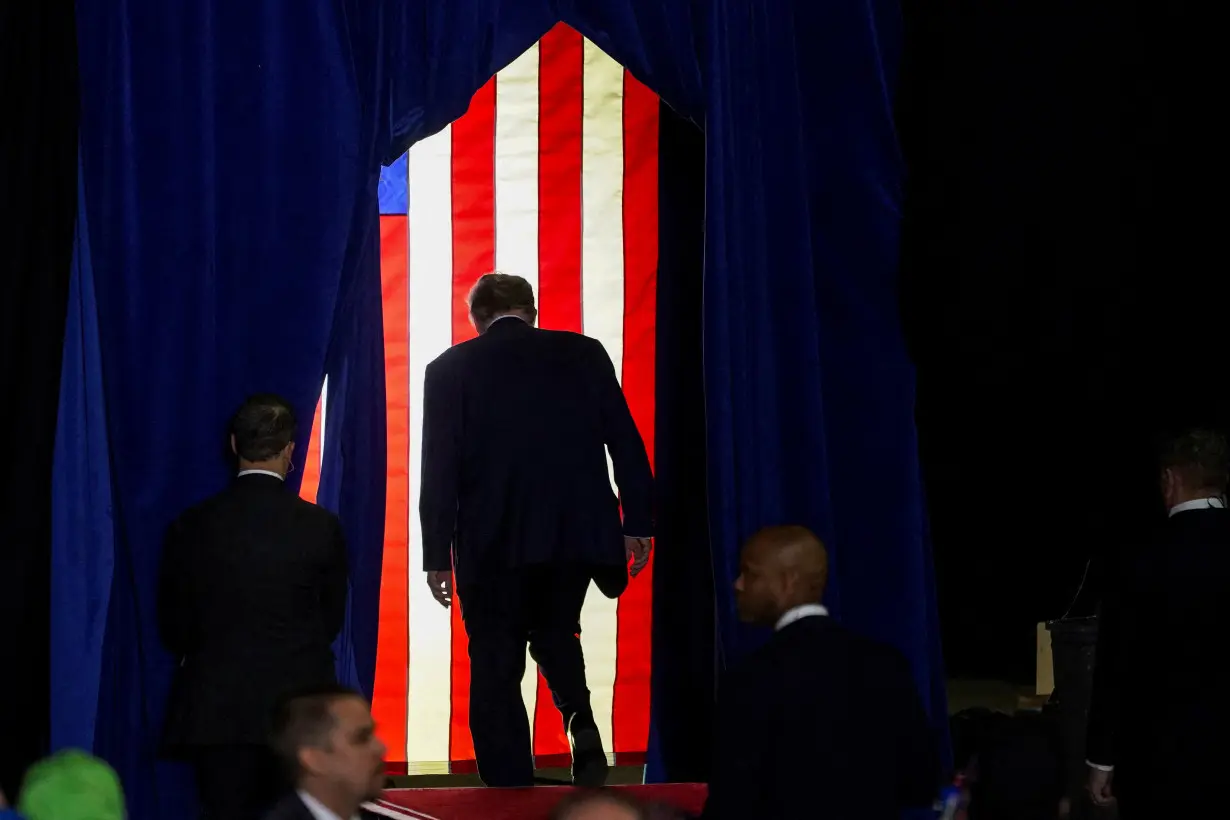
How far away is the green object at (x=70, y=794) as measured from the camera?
5.97 feet

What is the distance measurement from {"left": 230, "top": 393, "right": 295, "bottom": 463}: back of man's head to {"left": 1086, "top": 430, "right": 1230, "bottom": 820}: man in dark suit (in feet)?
5.66

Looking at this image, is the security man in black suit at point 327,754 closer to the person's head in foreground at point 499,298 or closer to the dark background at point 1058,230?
the person's head in foreground at point 499,298

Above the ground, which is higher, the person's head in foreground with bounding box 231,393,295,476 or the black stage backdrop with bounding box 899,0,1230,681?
the black stage backdrop with bounding box 899,0,1230,681

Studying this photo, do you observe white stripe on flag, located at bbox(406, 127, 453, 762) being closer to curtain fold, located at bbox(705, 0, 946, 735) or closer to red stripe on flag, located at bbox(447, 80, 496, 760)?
red stripe on flag, located at bbox(447, 80, 496, 760)

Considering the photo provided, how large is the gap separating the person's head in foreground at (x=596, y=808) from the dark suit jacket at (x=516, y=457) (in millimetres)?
1873

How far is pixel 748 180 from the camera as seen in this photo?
430 cm

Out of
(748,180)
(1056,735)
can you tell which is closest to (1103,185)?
(748,180)

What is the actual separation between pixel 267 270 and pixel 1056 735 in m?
2.34

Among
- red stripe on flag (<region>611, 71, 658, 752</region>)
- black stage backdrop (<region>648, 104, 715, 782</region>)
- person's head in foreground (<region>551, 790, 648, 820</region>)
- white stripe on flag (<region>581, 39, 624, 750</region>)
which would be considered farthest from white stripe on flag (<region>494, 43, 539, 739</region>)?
person's head in foreground (<region>551, 790, 648, 820</region>)

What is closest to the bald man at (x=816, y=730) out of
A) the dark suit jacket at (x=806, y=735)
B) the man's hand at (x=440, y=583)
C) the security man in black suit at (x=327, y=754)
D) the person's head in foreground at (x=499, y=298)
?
the dark suit jacket at (x=806, y=735)

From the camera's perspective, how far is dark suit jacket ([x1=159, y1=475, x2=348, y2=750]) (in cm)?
304

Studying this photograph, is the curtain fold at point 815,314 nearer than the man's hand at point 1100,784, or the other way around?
the man's hand at point 1100,784

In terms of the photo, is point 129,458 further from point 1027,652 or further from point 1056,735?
point 1027,652

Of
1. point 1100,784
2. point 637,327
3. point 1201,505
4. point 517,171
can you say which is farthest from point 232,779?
point 517,171
